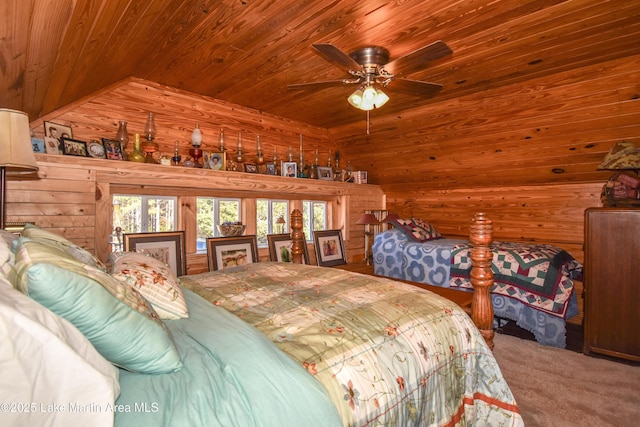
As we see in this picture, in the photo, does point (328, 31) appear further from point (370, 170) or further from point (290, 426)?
point (370, 170)

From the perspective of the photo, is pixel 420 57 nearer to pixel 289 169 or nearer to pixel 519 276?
pixel 289 169

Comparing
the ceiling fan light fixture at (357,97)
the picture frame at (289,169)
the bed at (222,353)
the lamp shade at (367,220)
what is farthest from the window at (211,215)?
the ceiling fan light fixture at (357,97)

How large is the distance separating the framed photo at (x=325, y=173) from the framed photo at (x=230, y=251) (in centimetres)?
130

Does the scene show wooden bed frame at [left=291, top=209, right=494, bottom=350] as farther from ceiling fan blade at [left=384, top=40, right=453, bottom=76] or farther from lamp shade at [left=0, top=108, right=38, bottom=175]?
lamp shade at [left=0, top=108, right=38, bottom=175]

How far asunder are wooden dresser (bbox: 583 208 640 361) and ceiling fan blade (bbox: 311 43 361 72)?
2.33m

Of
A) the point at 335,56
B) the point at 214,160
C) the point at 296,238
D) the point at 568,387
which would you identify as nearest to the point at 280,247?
the point at 296,238

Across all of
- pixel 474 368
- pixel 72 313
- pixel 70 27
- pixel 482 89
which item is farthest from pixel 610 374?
pixel 70 27

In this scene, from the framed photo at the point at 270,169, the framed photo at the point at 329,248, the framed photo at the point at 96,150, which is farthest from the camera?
the framed photo at the point at 329,248

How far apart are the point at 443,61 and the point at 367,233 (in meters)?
2.54

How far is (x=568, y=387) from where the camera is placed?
221 centimetres

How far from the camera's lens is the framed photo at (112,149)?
8.77 ft

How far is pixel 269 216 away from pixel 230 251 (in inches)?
37.0

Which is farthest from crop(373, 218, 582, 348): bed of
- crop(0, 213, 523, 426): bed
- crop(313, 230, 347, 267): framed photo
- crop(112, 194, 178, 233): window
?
crop(112, 194, 178, 233): window

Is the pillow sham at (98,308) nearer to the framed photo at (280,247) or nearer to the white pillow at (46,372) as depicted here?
the white pillow at (46,372)
